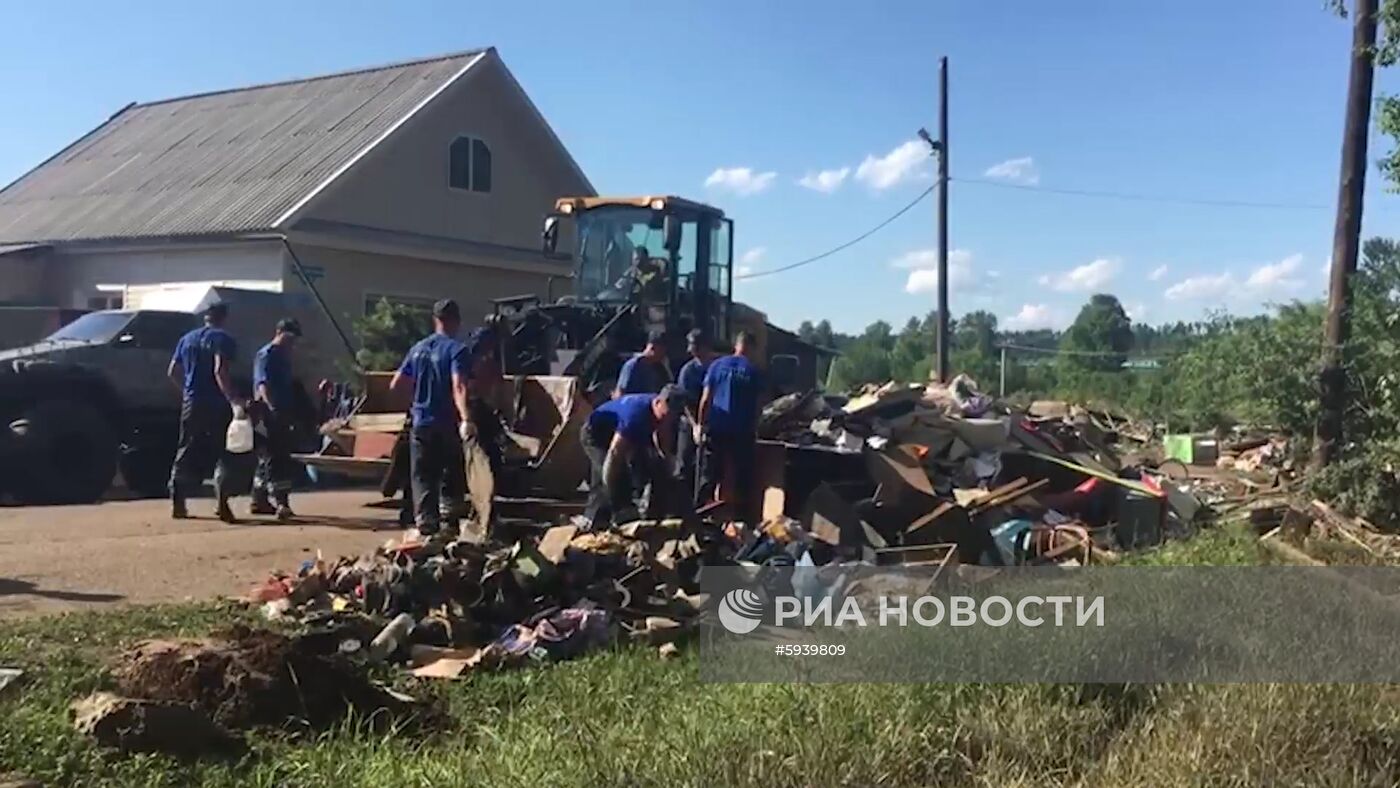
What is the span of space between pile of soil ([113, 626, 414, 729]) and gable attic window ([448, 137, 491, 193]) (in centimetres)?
2041

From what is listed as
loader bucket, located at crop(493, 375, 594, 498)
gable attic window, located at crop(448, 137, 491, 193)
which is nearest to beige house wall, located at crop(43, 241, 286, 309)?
gable attic window, located at crop(448, 137, 491, 193)

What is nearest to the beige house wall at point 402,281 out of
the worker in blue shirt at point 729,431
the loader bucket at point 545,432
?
the loader bucket at point 545,432

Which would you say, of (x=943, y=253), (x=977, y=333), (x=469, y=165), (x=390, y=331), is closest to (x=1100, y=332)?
(x=977, y=333)

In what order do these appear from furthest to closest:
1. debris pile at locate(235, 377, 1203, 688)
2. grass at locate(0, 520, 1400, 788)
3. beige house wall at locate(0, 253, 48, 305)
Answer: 1. beige house wall at locate(0, 253, 48, 305)
2. debris pile at locate(235, 377, 1203, 688)
3. grass at locate(0, 520, 1400, 788)

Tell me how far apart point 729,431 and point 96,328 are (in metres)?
7.87

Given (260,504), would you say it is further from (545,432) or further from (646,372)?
(646,372)

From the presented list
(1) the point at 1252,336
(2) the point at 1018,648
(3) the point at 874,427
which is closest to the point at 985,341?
(1) the point at 1252,336

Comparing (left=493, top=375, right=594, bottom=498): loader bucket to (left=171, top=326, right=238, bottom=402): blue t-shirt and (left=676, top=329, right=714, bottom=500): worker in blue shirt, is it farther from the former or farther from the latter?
(left=171, top=326, right=238, bottom=402): blue t-shirt

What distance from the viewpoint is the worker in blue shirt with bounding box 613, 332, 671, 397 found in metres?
9.97

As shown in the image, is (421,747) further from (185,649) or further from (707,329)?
(707,329)

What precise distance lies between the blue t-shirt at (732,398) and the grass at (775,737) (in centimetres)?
426

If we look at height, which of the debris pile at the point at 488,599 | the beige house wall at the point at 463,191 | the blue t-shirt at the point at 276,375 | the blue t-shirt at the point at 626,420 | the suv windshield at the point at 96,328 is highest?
the beige house wall at the point at 463,191

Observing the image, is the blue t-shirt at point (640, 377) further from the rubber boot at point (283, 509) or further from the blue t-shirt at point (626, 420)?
the rubber boot at point (283, 509)

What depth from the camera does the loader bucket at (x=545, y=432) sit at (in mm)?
10320
